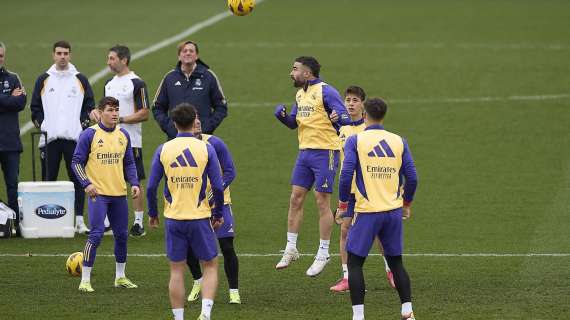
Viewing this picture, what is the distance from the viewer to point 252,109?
2633 centimetres

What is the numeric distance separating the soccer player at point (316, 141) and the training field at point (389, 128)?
61cm

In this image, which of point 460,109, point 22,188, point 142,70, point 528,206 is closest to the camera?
point 22,188

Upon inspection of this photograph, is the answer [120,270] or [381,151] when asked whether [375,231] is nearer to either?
[381,151]

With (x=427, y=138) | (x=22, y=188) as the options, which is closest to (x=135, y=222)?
(x=22, y=188)

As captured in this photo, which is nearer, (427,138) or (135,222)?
(135,222)

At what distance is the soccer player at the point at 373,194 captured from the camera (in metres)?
11.2

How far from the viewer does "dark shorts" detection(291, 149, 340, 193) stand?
14.2 metres

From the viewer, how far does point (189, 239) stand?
11164mm

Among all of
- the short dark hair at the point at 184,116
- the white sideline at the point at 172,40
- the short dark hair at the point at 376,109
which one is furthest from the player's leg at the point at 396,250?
the white sideline at the point at 172,40

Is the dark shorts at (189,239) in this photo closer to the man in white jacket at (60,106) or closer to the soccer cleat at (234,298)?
the soccer cleat at (234,298)

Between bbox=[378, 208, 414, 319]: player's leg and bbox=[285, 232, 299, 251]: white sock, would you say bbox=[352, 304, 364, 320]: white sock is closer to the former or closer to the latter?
bbox=[378, 208, 414, 319]: player's leg

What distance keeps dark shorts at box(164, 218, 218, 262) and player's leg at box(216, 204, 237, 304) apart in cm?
113

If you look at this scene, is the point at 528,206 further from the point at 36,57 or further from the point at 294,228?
the point at 36,57

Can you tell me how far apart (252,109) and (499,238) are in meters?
10.9
